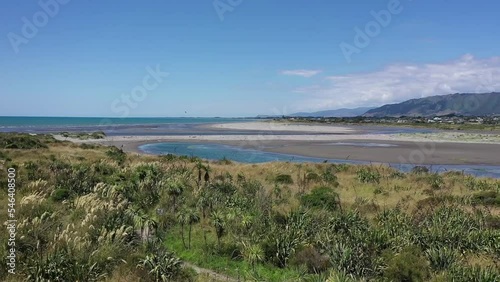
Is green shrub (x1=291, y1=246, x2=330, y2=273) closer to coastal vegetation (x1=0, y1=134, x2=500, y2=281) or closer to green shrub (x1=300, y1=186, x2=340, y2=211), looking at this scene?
coastal vegetation (x1=0, y1=134, x2=500, y2=281)

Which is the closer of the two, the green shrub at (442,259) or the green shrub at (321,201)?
the green shrub at (442,259)

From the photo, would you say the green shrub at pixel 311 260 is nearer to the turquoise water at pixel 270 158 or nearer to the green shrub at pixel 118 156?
the green shrub at pixel 118 156

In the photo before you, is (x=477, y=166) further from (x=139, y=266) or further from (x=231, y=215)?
(x=139, y=266)

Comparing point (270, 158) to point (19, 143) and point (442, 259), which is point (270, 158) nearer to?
point (19, 143)

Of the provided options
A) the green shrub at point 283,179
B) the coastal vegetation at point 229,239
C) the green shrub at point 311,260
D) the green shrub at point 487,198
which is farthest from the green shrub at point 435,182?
the green shrub at point 311,260

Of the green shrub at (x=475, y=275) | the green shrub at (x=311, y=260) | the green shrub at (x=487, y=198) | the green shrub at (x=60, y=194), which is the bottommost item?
the green shrub at (x=487, y=198)

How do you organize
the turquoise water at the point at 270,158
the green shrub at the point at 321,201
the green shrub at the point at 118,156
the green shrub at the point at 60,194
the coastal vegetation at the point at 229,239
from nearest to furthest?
the coastal vegetation at the point at 229,239 → the green shrub at the point at 60,194 → the green shrub at the point at 321,201 → the green shrub at the point at 118,156 → the turquoise water at the point at 270,158

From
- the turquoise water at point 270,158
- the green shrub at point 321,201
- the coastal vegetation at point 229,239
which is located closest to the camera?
the coastal vegetation at point 229,239

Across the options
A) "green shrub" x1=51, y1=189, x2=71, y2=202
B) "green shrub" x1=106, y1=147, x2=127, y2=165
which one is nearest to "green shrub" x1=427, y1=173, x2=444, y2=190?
"green shrub" x1=51, y1=189, x2=71, y2=202

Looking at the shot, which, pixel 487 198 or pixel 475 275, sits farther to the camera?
pixel 487 198

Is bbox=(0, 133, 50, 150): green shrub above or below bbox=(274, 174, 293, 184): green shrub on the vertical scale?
above

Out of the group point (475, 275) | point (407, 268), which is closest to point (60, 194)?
point (407, 268)

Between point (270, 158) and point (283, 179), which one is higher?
point (283, 179)

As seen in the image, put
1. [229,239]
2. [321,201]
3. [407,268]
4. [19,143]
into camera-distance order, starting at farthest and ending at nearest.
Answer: [19,143]
[321,201]
[229,239]
[407,268]
